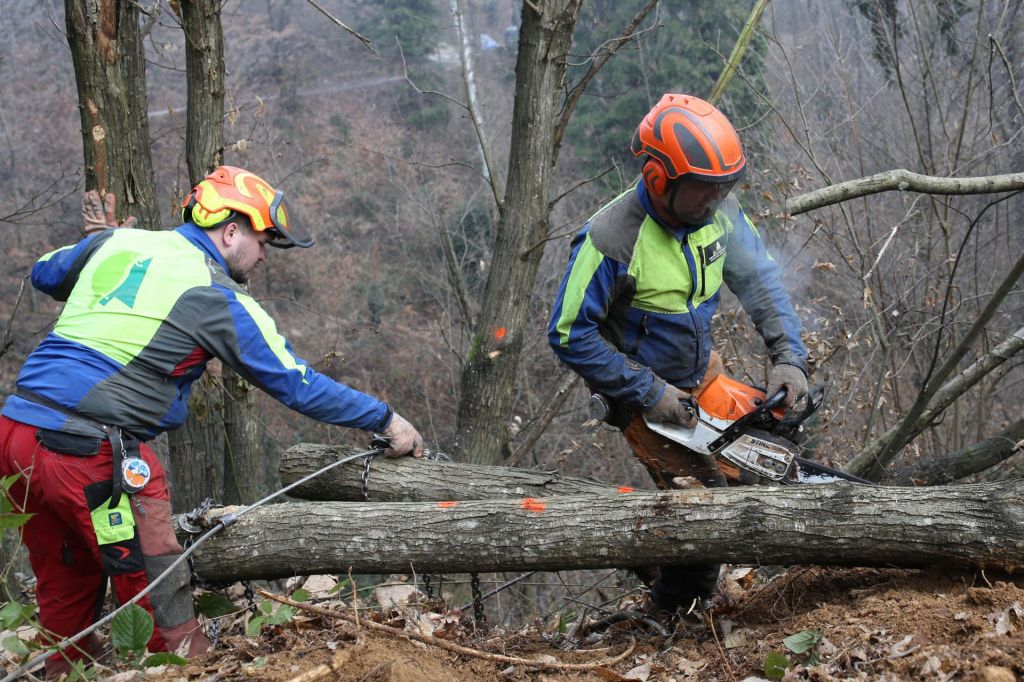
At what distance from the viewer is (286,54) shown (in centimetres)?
3094

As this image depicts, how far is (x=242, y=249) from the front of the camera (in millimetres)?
4176

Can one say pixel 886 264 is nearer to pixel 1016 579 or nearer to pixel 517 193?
pixel 517 193

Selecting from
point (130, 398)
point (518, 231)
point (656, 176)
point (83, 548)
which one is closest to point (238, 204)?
point (130, 398)

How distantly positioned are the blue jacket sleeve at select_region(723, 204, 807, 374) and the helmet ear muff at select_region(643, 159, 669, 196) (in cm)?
56

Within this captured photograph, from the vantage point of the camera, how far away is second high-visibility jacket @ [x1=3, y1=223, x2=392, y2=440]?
3.70 m

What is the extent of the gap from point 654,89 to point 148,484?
17305 mm

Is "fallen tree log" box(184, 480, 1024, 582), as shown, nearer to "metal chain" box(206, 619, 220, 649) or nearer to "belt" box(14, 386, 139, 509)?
"metal chain" box(206, 619, 220, 649)

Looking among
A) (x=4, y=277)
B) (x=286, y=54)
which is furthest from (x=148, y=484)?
(x=286, y=54)

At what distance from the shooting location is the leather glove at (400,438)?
423cm

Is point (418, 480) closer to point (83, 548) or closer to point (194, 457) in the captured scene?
point (83, 548)

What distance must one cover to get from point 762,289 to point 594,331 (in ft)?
3.30

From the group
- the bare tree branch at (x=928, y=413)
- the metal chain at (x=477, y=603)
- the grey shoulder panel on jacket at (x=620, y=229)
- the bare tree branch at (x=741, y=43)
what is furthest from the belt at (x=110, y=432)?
the bare tree branch at (x=928, y=413)

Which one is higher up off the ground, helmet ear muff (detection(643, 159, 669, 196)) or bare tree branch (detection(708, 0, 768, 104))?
bare tree branch (detection(708, 0, 768, 104))

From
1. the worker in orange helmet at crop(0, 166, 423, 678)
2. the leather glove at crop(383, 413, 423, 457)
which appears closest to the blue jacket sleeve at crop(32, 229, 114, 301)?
the worker in orange helmet at crop(0, 166, 423, 678)
